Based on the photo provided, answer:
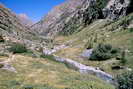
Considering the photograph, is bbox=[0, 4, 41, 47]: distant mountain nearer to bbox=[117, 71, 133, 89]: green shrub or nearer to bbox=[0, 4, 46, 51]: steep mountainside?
bbox=[0, 4, 46, 51]: steep mountainside

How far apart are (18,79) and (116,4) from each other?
78366mm

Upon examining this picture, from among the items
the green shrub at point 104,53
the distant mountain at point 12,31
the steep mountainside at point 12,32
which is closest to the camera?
the green shrub at point 104,53

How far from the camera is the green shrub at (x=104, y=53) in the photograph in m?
37.0

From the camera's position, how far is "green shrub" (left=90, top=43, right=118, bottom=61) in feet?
121

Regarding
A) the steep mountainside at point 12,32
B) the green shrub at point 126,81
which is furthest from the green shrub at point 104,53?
the steep mountainside at point 12,32

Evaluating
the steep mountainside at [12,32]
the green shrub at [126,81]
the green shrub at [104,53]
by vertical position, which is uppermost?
the steep mountainside at [12,32]

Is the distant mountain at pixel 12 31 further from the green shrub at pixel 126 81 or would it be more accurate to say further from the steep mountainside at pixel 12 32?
the green shrub at pixel 126 81

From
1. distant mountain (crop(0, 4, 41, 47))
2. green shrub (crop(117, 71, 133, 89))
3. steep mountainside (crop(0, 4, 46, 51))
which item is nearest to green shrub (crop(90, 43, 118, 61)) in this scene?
green shrub (crop(117, 71, 133, 89))

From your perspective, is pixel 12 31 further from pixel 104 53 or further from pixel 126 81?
pixel 126 81

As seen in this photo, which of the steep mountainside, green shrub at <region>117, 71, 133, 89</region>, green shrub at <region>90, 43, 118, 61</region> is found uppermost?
the steep mountainside

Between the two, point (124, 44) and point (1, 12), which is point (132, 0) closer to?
point (124, 44)

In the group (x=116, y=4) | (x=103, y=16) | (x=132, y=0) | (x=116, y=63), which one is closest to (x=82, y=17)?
(x=103, y=16)

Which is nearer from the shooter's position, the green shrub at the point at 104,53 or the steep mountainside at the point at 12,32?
the green shrub at the point at 104,53

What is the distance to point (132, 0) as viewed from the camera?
251 ft
